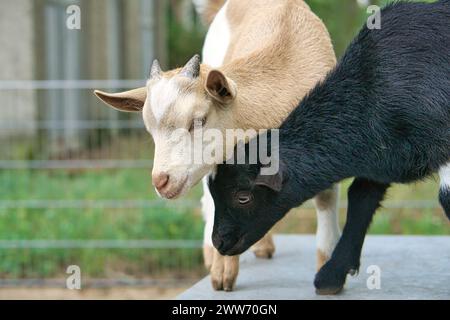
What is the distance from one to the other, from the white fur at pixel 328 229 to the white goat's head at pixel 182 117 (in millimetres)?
940

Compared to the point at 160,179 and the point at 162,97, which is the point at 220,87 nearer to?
the point at 162,97

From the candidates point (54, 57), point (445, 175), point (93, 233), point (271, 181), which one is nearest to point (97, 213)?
point (93, 233)

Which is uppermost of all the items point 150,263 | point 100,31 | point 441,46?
point 100,31

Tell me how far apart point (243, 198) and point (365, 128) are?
1.81 feet

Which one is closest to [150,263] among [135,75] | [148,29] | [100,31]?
[100,31]

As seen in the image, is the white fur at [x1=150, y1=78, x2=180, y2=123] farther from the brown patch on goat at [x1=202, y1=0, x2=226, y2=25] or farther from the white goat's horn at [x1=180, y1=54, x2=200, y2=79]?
the brown patch on goat at [x1=202, y1=0, x2=226, y2=25]

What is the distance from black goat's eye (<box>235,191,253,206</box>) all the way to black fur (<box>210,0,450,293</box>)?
0.05 ft

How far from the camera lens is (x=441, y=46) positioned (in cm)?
362

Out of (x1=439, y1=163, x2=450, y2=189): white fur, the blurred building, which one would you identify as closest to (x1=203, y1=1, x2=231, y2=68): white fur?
(x1=439, y1=163, x2=450, y2=189): white fur

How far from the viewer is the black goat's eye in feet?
11.7

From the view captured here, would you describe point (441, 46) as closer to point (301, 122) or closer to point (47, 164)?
point (301, 122)

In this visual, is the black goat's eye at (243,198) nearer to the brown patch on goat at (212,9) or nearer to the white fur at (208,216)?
the white fur at (208,216)

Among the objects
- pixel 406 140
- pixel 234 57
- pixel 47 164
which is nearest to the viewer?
pixel 406 140
